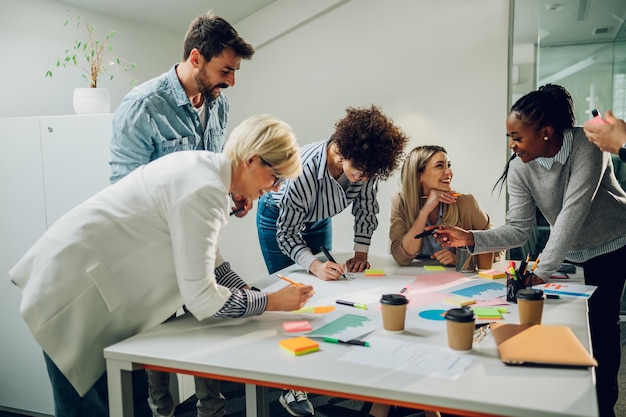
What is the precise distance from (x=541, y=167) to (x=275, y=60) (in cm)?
300

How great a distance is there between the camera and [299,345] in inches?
56.8

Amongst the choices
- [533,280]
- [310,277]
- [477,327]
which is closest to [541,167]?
[533,280]

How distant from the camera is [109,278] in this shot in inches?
60.2

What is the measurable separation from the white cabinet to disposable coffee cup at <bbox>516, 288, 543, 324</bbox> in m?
1.88

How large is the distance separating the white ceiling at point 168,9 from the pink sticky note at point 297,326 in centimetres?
246

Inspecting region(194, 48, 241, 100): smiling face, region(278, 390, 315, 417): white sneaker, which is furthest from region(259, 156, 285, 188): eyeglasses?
region(278, 390, 315, 417): white sneaker

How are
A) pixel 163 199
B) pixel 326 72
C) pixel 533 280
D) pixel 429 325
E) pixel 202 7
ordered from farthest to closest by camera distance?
pixel 326 72 < pixel 202 7 < pixel 533 280 < pixel 429 325 < pixel 163 199

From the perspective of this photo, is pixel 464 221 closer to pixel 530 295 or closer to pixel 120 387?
pixel 530 295

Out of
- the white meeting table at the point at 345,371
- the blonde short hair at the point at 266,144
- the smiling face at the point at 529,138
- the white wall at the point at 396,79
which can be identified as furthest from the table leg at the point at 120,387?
the white wall at the point at 396,79

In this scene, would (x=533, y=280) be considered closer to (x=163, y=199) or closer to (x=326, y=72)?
(x=163, y=199)

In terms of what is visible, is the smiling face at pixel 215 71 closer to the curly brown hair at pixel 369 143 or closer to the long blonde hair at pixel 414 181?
the curly brown hair at pixel 369 143

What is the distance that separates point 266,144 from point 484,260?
1.23 metres

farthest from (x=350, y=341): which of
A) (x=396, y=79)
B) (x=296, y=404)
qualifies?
(x=396, y=79)

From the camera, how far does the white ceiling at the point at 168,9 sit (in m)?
3.33
